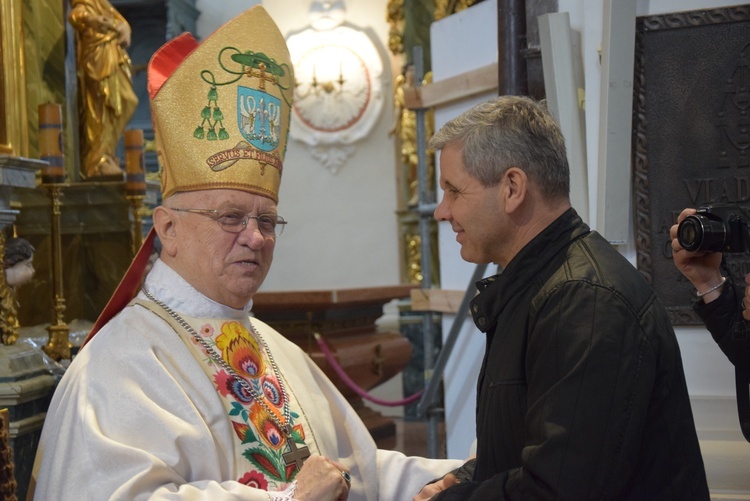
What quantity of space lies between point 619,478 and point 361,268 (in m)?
10.1

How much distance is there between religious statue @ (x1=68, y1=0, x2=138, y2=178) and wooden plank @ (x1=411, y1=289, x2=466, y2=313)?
2285 mm

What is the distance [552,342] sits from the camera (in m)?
1.93

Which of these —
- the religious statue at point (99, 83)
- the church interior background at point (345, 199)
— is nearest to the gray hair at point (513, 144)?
the church interior background at point (345, 199)

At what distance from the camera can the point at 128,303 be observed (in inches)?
114

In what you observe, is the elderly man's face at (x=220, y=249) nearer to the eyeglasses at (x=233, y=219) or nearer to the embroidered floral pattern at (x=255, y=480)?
the eyeglasses at (x=233, y=219)

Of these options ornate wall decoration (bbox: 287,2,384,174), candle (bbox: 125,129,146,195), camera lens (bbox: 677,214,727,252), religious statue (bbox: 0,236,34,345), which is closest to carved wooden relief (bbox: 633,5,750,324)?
camera lens (bbox: 677,214,727,252)

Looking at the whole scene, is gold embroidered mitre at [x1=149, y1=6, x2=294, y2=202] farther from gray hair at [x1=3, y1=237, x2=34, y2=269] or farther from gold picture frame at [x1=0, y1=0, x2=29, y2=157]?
gold picture frame at [x1=0, y1=0, x2=29, y2=157]

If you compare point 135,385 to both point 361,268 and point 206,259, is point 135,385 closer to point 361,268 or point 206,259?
point 206,259

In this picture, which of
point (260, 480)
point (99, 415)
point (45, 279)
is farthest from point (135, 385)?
point (45, 279)

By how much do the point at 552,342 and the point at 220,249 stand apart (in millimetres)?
1163

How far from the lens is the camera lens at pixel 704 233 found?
2.56 meters

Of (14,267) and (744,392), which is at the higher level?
(14,267)

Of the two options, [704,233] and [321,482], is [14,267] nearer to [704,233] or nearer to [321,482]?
[321,482]

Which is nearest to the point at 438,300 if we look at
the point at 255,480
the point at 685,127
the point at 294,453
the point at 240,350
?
the point at 685,127
